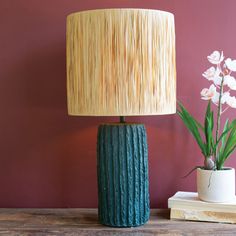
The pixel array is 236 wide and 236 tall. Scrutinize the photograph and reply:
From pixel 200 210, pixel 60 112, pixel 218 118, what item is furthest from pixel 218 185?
pixel 60 112

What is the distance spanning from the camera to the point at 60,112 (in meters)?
1.37

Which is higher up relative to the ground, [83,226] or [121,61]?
[121,61]

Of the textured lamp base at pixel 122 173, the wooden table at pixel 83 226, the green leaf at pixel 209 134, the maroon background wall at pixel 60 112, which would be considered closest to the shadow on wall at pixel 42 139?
the maroon background wall at pixel 60 112

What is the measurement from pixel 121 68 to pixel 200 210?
50 cm

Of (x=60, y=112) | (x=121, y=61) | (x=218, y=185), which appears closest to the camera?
(x=121, y=61)

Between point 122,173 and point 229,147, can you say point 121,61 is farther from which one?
point 229,147

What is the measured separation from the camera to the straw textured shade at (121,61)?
1.01m

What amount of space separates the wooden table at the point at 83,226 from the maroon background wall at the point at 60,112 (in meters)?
0.12

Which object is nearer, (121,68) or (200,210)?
(121,68)

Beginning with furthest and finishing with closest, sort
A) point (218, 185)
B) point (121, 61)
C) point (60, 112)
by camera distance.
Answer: point (60, 112)
point (218, 185)
point (121, 61)

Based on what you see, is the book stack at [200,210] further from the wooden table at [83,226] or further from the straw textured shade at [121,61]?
the straw textured shade at [121,61]

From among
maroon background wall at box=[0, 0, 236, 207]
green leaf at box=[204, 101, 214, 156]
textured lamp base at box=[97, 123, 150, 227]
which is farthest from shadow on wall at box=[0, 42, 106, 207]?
green leaf at box=[204, 101, 214, 156]

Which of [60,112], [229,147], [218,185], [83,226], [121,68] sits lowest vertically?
[83,226]

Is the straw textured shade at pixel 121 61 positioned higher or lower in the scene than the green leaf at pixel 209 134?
higher
